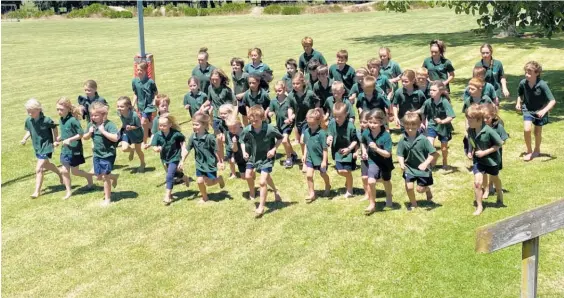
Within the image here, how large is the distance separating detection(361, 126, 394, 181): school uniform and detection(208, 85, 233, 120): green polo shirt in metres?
3.65

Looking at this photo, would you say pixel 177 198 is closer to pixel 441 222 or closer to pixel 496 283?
pixel 441 222

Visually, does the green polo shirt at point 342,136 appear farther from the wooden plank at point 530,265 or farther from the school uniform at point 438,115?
the wooden plank at point 530,265

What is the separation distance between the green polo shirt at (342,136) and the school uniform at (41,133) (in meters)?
5.00

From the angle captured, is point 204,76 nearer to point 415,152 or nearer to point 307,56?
point 307,56

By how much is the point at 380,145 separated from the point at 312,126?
118 cm

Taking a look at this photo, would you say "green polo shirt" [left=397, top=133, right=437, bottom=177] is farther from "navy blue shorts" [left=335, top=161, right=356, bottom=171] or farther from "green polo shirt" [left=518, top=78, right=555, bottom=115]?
"green polo shirt" [left=518, top=78, right=555, bottom=115]

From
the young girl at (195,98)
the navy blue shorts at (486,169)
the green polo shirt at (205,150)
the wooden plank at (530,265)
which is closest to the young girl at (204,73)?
the young girl at (195,98)

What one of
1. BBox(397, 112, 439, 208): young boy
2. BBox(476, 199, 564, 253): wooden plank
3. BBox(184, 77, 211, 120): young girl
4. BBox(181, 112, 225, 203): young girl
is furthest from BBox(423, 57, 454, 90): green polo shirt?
BBox(476, 199, 564, 253): wooden plank

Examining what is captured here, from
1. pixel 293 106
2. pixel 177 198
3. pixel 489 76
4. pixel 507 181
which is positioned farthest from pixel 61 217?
pixel 489 76

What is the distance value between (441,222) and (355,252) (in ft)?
5.22

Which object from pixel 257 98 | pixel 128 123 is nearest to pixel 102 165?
pixel 128 123

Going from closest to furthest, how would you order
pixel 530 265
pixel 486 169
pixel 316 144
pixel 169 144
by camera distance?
1. pixel 530 265
2. pixel 486 169
3. pixel 316 144
4. pixel 169 144

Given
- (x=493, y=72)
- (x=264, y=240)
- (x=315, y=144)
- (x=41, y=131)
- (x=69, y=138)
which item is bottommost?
(x=264, y=240)

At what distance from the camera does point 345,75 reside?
40.8 feet
